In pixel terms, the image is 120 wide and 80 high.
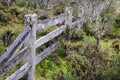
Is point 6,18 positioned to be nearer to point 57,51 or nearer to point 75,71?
point 57,51

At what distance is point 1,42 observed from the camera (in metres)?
8.56

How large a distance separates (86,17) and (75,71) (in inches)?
194

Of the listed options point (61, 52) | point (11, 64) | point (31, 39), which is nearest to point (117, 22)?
point (61, 52)

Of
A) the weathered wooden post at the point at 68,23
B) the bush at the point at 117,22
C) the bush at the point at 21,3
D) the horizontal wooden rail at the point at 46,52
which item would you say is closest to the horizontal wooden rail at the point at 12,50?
the horizontal wooden rail at the point at 46,52

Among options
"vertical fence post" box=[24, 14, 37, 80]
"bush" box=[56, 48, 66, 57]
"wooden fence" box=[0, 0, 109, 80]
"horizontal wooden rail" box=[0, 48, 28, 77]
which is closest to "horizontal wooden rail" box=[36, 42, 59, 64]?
"wooden fence" box=[0, 0, 109, 80]

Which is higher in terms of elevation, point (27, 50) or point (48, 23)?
point (48, 23)

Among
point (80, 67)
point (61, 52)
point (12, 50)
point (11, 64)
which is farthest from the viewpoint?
point (61, 52)

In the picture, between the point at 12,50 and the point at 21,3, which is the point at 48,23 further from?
the point at 21,3

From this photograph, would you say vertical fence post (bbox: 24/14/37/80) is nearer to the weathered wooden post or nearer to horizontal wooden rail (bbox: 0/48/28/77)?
horizontal wooden rail (bbox: 0/48/28/77)

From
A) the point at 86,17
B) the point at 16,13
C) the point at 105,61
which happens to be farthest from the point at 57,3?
the point at 105,61

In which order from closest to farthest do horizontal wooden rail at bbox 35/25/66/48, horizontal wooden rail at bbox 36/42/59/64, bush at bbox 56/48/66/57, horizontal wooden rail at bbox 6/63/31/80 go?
horizontal wooden rail at bbox 6/63/31/80 < horizontal wooden rail at bbox 35/25/66/48 < horizontal wooden rail at bbox 36/42/59/64 < bush at bbox 56/48/66/57

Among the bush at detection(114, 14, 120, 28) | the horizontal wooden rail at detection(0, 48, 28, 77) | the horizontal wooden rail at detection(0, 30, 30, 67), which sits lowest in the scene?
the bush at detection(114, 14, 120, 28)

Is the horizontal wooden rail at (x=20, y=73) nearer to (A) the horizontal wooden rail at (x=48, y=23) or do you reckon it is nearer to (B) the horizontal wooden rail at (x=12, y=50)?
(B) the horizontal wooden rail at (x=12, y=50)

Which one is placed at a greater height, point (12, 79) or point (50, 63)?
point (12, 79)
